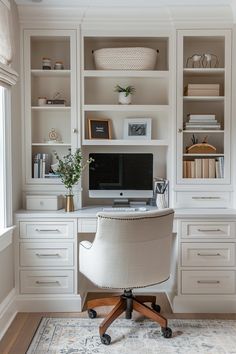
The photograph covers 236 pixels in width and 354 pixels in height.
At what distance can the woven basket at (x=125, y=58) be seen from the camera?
3.46 meters

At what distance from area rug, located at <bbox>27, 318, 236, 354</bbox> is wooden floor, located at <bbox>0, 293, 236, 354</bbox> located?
0.06 meters

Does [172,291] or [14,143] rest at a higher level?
[14,143]

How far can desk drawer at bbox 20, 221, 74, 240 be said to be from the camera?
3.23 meters

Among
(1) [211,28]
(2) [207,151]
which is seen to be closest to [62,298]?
(2) [207,151]

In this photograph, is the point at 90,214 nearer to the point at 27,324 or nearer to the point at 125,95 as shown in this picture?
the point at 27,324

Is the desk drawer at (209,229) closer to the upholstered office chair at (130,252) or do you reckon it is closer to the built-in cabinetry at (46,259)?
the upholstered office chair at (130,252)

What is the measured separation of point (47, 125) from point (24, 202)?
30.3 inches

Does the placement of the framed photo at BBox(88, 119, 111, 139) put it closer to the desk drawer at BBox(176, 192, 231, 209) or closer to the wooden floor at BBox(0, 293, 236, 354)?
the desk drawer at BBox(176, 192, 231, 209)

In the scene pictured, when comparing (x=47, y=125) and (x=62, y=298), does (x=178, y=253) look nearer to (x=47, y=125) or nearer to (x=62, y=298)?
(x=62, y=298)

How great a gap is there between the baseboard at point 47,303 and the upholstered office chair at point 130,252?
510 mm

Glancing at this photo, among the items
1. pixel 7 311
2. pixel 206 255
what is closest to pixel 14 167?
pixel 7 311

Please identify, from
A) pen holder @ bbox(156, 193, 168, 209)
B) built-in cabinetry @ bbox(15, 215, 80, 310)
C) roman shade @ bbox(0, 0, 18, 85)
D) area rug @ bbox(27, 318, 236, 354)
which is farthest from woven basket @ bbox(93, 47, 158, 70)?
area rug @ bbox(27, 318, 236, 354)

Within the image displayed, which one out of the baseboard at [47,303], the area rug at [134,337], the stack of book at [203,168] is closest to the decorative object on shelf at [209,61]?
the stack of book at [203,168]

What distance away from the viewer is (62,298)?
10.8 ft
